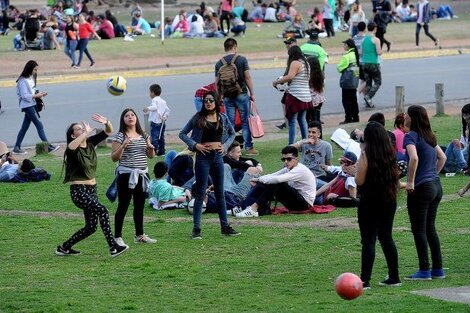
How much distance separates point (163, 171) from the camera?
17.1 metres

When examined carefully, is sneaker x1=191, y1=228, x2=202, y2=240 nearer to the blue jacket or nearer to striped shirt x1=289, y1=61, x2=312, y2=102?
the blue jacket

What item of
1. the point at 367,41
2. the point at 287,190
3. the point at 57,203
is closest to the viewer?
the point at 287,190

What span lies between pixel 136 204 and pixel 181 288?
7.80ft

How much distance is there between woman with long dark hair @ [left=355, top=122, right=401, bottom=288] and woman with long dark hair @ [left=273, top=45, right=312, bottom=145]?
8879mm

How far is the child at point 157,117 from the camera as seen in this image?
21719 mm

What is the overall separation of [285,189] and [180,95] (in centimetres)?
1547

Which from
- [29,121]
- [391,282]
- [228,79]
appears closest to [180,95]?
[29,121]

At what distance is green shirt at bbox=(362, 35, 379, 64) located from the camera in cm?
2722

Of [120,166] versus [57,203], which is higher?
[120,166]

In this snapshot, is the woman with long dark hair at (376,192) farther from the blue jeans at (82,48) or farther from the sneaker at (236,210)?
the blue jeans at (82,48)

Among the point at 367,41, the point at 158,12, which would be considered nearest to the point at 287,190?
the point at 367,41

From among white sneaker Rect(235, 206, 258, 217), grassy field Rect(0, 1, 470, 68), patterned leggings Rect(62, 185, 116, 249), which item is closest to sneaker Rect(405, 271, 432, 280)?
patterned leggings Rect(62, 185, 116, 249)

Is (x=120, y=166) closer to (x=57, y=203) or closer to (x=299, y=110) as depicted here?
(x=57, y=203)

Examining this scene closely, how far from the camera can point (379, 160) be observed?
11539mm
